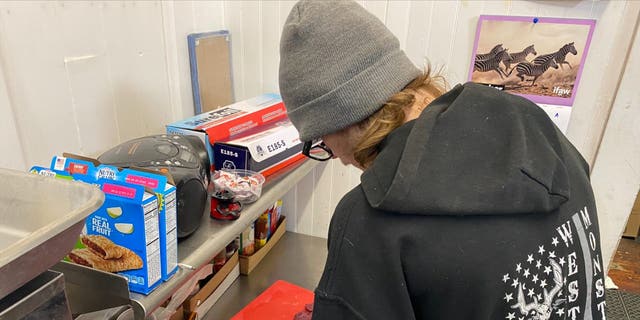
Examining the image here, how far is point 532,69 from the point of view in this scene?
1.05m

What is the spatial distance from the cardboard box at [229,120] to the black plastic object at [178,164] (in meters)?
0.14

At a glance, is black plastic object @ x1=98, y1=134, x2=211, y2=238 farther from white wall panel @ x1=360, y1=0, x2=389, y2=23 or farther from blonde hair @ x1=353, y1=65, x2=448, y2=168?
white wall panel @ x1=360, y1=0, x2=389, y2=23

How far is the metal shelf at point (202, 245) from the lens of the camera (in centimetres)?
59

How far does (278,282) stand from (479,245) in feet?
2.69

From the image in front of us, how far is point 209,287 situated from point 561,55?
991mm

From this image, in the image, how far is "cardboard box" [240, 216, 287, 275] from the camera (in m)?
1.23

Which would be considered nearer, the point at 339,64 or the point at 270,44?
the point at 339,64

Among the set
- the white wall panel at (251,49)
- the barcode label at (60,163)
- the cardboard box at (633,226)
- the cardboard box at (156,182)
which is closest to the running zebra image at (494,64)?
the white wall panel at (251,49)

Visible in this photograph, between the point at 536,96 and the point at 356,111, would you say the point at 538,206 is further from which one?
the point at 536,96

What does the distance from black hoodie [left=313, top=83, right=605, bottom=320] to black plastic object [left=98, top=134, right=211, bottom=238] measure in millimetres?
278

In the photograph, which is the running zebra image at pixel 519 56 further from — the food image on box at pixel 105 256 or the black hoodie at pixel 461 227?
the food image on box at pixel 105 256

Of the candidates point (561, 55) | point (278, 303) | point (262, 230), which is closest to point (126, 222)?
point (278, 303)

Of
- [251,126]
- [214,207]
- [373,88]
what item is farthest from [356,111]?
[251,126]

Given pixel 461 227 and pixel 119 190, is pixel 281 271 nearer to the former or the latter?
pixel 119 190
